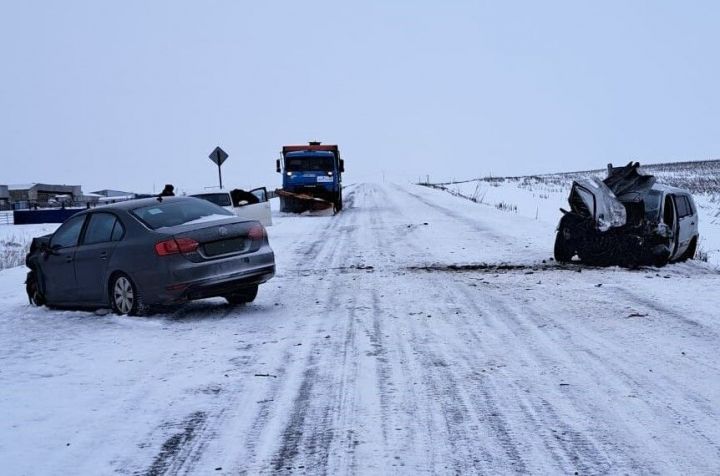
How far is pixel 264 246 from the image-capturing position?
886 cm

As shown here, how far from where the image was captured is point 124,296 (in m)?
8.43

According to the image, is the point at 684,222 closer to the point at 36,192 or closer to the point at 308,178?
the point at 308,178

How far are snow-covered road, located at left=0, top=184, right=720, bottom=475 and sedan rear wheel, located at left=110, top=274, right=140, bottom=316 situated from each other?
0.79ft

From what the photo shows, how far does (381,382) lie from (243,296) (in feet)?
14.0

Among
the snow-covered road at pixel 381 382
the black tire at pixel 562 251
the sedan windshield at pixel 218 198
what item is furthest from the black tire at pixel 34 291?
the black tire at pixel 562 251

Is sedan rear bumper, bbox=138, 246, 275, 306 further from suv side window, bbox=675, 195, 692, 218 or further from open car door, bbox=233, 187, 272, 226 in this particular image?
open car door, bbox=233, 187, 272, 226

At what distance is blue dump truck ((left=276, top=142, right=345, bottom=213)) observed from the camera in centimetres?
2983

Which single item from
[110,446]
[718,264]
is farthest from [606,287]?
[110,446]

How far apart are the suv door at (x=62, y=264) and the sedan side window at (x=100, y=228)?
0.21 meters

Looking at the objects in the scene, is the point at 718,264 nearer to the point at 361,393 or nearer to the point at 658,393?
the point at 658,393

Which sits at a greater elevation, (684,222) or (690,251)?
(684,222)

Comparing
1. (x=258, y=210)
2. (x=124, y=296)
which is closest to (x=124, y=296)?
(x=124, y=296)

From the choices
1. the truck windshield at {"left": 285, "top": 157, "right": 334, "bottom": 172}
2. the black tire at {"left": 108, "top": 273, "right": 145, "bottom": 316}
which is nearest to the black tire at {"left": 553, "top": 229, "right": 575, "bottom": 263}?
the black tire at {"left": 108, "top": 273, "right": 145, "bottom": 316}

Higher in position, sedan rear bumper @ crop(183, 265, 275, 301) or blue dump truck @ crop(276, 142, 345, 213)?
blue dump truck @ crop(276, 142, 345, 213)
